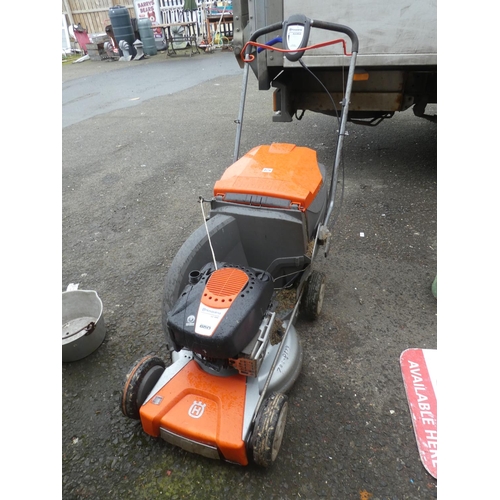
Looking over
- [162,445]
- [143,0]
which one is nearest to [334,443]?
[162,445]

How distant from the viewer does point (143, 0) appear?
12969 mm

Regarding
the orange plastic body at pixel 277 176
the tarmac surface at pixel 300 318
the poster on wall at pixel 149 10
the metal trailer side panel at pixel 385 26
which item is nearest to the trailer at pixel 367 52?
the metal trailer side panel at pixel 385 26

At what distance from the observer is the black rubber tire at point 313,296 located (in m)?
2.15

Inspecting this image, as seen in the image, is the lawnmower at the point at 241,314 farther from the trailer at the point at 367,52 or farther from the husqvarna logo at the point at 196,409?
the trailer at the point at 367,52

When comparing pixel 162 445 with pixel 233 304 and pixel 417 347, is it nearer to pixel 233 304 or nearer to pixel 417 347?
pixel 233 304

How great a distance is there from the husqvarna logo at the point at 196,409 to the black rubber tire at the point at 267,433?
8.4 inches

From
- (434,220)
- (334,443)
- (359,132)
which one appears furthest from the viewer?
(359,132)

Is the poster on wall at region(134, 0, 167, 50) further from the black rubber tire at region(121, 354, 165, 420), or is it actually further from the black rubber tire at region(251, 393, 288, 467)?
the black rubber tire at region(251, 393, 288, 467)

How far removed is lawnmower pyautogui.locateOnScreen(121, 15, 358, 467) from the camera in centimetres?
144

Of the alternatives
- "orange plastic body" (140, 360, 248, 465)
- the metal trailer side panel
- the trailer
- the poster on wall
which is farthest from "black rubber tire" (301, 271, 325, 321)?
the poster on wall

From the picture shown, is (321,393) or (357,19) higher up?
(357,19)

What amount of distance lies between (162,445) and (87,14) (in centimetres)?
1677

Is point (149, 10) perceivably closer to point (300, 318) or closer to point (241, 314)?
point (300, 318)

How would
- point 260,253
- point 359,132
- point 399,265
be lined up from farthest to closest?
point 359,132 → point 399,265 → point 260,253
